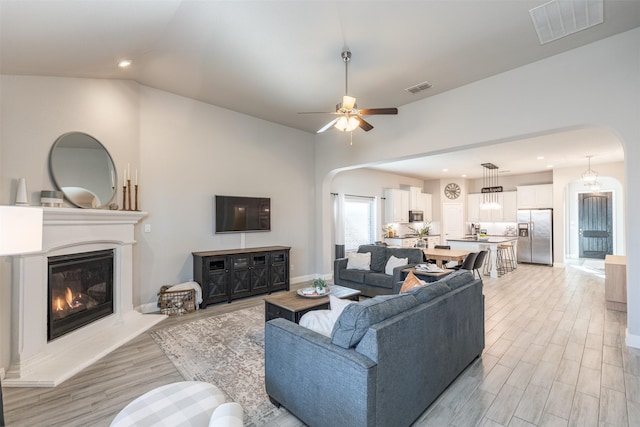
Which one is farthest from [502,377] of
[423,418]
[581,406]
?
[423,418]

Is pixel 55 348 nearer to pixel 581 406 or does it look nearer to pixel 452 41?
pixel 581 406

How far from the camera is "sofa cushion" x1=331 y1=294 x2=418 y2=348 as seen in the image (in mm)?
1714

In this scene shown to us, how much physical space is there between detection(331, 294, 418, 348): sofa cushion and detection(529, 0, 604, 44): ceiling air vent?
2994mm

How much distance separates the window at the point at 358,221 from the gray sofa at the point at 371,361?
17.8 feet

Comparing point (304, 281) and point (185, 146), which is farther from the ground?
point (185, 146)

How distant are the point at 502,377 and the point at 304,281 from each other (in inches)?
167

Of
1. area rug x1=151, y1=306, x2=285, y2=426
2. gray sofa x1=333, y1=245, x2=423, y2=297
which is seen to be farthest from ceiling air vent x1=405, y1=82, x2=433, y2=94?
area rug x1=151, y1=306, x2=285, y2=426

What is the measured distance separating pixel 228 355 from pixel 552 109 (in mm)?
4590

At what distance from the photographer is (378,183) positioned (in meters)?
8.77

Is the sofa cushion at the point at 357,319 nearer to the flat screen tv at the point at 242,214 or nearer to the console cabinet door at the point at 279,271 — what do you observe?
the console cabinet door at the point at 279,271

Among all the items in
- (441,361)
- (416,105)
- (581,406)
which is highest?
(416,105)

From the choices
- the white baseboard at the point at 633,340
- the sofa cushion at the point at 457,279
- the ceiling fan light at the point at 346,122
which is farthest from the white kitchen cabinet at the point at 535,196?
the ceiling fan light at the point at 346,122

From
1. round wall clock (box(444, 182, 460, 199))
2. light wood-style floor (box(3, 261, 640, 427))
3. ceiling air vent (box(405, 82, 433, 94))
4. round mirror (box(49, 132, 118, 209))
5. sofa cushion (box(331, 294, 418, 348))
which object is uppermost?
ceiling air vent (box(405, 82, 433, 94))

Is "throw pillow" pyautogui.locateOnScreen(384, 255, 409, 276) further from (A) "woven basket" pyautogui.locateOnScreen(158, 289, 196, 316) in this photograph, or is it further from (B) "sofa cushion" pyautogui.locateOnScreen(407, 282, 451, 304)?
(A) "woven basket" pyautogui.locateOnScreen(158, 289, 196, 316)
